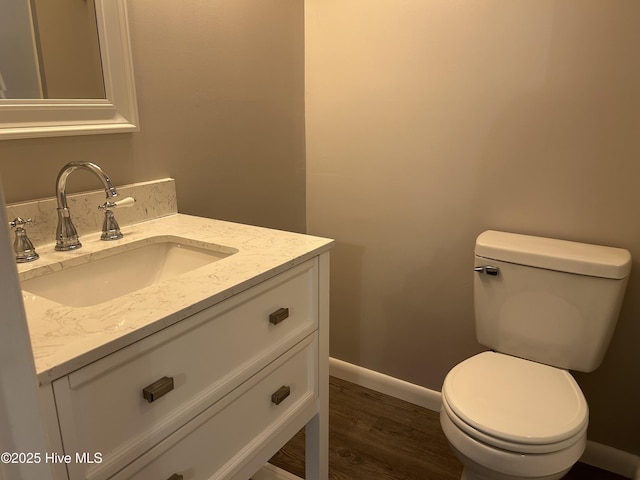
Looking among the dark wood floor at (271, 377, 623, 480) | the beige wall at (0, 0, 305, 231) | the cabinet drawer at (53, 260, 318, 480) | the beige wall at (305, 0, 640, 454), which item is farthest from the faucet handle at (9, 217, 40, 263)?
the beige wall at (305, 0, 640, 454)

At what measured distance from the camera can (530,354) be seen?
5.36 ft

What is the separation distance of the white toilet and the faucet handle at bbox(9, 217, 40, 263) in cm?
120

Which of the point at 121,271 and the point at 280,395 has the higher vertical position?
the point at 121,271

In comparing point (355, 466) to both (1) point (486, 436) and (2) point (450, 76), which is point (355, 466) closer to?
(1) point (486, 436)

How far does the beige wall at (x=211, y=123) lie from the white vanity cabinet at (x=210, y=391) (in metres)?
0.66

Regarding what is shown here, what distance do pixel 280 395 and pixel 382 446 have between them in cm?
85

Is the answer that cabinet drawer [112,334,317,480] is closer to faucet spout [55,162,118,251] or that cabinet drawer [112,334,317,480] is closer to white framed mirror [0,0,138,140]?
faucet spout [55,162,118,251]

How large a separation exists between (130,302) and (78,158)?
636 mm

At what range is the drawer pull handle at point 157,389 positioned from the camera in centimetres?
88

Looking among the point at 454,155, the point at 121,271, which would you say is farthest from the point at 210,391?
the point at 454,155

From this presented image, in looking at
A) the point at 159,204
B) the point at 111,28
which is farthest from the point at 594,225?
the point at 111,28

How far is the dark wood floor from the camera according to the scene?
1.76 metres

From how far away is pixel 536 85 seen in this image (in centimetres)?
163

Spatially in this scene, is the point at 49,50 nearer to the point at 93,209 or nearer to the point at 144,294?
the point at 93,209
